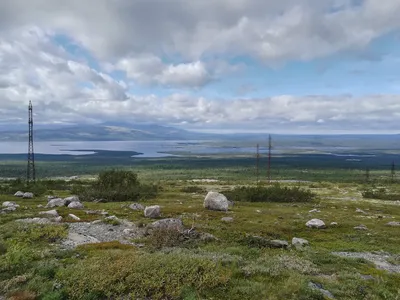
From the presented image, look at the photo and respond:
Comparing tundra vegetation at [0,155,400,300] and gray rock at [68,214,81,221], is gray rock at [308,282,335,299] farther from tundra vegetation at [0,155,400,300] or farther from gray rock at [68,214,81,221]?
gray rock at [68,214,81,221]

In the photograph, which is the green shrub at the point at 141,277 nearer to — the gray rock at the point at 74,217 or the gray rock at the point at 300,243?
the gray rock at the point at 300,243

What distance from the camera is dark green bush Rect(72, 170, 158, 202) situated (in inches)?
1839

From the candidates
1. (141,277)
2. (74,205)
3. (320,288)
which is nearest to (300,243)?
(320,288)

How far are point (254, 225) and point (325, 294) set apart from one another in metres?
15.6

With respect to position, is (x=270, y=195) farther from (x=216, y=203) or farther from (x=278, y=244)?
(x=278, y=244)

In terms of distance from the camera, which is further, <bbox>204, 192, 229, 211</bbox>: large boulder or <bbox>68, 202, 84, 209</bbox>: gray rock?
<bbox>204, 192, 229, 211</bbox>: large boulder

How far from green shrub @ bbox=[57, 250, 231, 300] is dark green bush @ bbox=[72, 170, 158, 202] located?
1343 inches

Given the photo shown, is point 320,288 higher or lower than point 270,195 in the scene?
higher

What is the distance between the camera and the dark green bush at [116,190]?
153 ft

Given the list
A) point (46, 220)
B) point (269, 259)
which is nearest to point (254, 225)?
point (269, 259)

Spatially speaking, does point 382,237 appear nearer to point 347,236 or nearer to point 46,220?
point 347,236

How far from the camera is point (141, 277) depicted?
1209 cm

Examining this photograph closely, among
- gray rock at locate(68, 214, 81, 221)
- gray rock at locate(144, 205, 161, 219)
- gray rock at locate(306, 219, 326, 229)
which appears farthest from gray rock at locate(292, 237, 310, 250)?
gray rock at locate(68, 214, 81, 221)

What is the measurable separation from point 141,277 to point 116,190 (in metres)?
38.2
